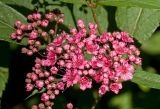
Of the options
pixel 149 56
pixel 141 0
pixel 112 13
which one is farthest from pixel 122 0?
pixel 149 56

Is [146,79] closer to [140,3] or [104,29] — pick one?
[140,3]

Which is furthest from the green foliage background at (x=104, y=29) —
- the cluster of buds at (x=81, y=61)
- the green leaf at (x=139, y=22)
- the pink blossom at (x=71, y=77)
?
the pink blossom at (x=71, y=77)

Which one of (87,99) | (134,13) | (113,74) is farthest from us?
(87,99)

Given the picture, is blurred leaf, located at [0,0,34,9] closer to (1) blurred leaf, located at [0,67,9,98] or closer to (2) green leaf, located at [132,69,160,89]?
(1) blurred leaf, located at [0,67,9,98]

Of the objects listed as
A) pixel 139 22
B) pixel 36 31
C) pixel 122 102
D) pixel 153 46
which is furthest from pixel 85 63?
pixel 153 46

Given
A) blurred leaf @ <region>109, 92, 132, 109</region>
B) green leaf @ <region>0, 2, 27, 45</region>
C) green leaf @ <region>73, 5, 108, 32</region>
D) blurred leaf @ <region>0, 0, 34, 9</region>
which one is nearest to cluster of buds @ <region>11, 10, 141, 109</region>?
green leaf @ <region>0, 2, 27, 45</region>

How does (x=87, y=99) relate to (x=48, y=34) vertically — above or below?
below

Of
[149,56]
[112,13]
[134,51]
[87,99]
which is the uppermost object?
[112,13]

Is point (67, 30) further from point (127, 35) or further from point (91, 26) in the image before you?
point (127, 35)

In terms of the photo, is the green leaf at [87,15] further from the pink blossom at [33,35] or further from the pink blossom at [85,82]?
the pink blossom at [85,82]
